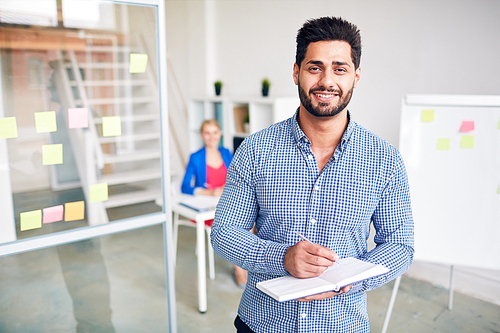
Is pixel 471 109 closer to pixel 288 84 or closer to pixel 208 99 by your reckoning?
pixel 288 84

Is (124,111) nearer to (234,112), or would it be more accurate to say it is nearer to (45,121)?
(234,112)

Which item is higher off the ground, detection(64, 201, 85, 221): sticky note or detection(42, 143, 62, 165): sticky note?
detection(42, 143, 62, 165): sticky note

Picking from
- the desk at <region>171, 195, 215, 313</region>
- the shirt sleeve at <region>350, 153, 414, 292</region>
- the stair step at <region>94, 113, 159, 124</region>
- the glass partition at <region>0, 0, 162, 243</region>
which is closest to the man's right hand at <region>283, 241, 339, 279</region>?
the shirt sleeve at <region>350, 153, 414, 292</region>

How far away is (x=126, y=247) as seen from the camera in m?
4.11

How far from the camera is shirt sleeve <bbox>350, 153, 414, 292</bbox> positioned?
1.20 metres

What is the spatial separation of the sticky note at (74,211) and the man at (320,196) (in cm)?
92

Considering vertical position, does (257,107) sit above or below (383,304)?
above

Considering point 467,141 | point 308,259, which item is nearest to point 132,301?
point 308,259

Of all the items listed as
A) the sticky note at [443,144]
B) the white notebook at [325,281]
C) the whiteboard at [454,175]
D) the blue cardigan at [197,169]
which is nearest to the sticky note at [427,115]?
the whiteboard at [454,175]

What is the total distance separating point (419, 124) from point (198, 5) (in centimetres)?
372

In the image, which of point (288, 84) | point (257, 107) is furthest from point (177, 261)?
point (288, 84)

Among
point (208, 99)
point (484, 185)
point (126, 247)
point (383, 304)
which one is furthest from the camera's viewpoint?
point (208, 99)

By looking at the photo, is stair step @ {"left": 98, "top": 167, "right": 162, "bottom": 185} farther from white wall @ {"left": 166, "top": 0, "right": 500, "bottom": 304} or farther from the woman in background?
white wall @ {"left": 166, "top": 0, "right": 500, "bottom": 304}

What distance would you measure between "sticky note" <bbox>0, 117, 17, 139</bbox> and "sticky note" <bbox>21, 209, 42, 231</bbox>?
0.34 metres
